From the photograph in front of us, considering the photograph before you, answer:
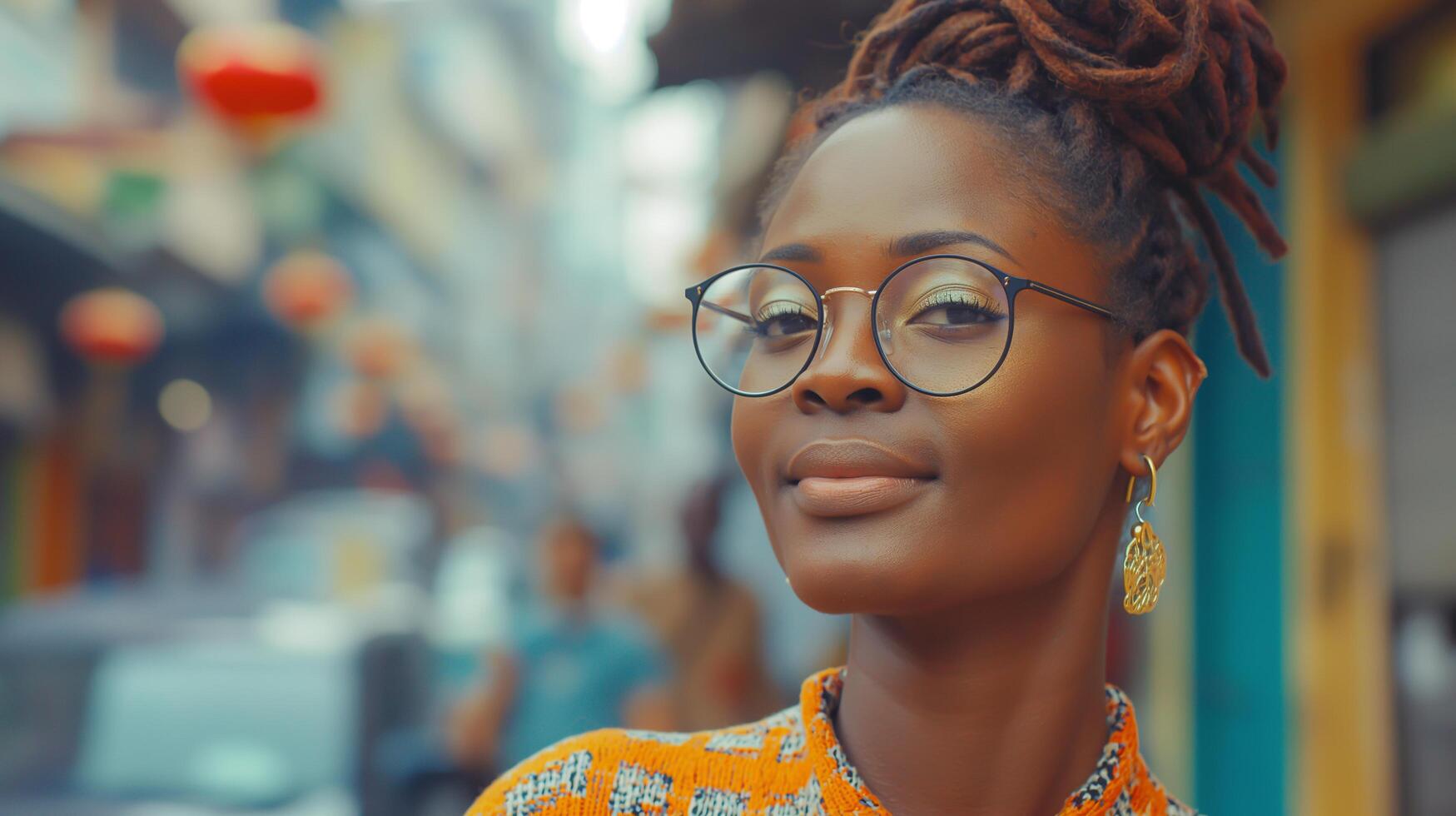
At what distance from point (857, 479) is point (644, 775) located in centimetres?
43

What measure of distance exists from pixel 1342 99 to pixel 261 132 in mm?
5516

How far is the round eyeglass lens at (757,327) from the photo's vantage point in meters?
1.34

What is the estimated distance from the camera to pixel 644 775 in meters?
1.37

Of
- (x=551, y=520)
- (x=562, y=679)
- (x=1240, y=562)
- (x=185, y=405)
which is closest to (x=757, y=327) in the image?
(x=562, y=679)

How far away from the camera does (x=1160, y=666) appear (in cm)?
488

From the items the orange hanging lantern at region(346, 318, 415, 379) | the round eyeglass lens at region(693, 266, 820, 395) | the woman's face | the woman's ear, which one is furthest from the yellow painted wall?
the orange hanging lantern at region(346, 318, 415, 379)

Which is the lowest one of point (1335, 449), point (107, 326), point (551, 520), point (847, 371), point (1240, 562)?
point (847, 371)

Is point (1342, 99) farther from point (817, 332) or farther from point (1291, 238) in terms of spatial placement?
point (817, 332)

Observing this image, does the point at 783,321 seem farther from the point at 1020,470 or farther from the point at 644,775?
the point at 644,775

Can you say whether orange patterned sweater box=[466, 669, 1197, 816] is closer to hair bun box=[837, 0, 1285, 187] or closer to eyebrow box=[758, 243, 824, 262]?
eyebrow box=[758, 243, 824, 262]

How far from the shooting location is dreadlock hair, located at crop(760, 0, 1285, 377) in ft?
4.43

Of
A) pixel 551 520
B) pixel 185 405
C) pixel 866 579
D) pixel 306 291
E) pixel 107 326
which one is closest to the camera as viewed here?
pixel 866 579

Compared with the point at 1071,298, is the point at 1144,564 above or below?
below

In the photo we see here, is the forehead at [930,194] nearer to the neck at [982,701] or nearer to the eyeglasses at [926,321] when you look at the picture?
the eyeglasses at [926,321]
